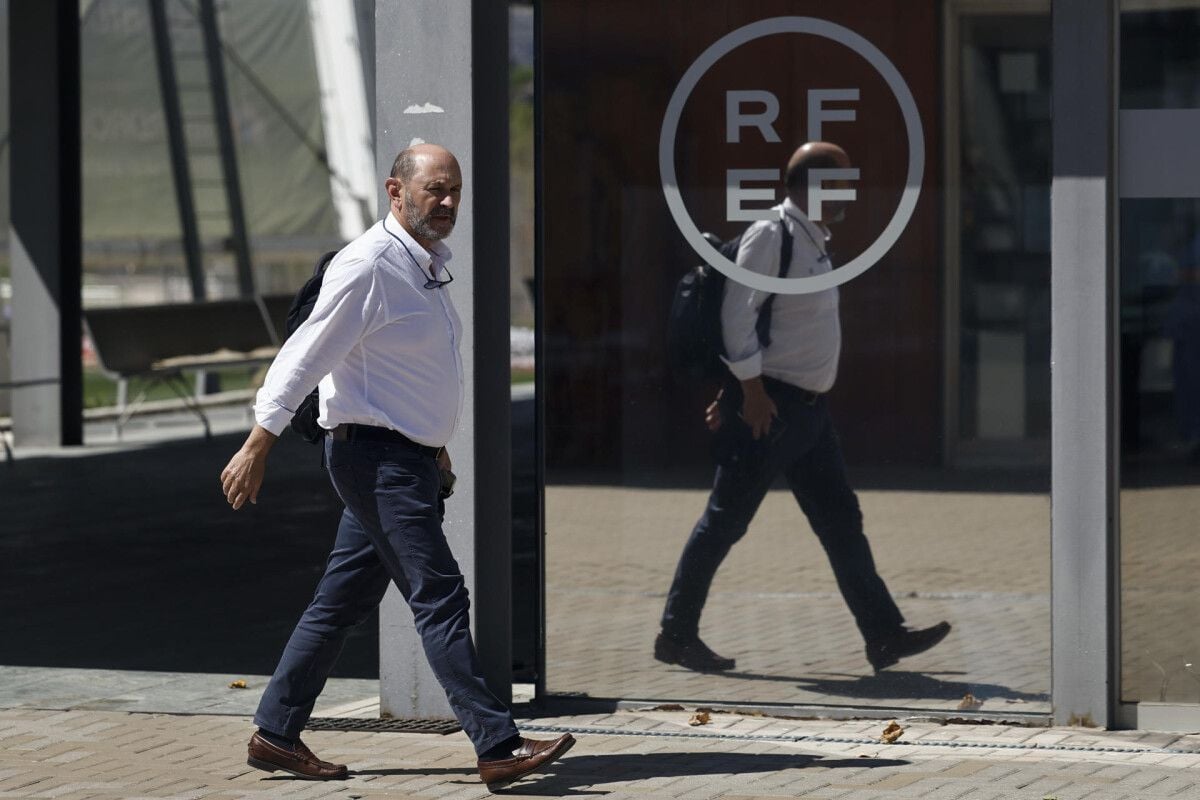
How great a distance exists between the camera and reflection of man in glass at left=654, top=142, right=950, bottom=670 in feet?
19.7

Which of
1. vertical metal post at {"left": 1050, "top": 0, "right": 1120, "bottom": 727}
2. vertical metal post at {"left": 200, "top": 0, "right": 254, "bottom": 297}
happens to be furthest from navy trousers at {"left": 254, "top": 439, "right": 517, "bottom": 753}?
vertical metal post at {"left": 200, "top": 0, "right": 254, "bottom": 297}

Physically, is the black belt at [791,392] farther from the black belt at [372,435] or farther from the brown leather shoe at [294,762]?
the brown leather shoe at [294,762]

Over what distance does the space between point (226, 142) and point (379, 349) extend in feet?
60.7

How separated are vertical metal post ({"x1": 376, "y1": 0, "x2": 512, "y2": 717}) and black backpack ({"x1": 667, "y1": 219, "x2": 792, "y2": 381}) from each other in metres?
0.53

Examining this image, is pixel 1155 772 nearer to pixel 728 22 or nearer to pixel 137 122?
pixel 728 22

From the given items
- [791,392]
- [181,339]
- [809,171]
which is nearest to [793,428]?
[791,392]

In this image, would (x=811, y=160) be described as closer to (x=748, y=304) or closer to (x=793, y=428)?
(x=748, y=304)

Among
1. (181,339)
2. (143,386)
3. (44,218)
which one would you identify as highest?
(44,218)

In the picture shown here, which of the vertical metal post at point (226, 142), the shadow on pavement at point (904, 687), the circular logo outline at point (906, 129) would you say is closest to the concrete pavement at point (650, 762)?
the shadow on pavement at point (904, 687)

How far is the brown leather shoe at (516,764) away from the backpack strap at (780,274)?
4.97ft

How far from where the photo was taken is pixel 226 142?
75.8ft

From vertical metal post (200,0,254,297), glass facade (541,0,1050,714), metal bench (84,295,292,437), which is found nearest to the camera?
glass facade (541,0,1050,714)

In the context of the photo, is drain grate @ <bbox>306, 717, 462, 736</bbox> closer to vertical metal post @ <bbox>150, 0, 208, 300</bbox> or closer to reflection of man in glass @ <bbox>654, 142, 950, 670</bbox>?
reflection of man in glass @ <bbox>654, 142, 950, 670</bbox>

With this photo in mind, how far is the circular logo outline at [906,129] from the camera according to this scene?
5.94 metres
